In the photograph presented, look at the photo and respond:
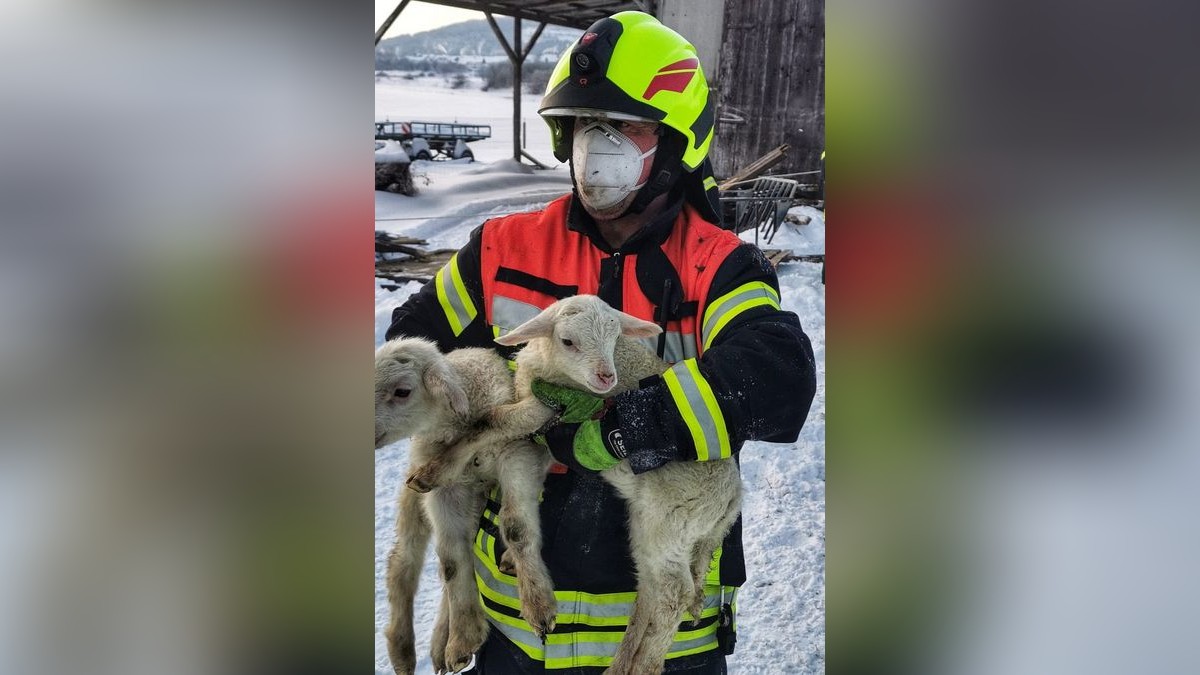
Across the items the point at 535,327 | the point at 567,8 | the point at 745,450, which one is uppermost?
the point at 567,8

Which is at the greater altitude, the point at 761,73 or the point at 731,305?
the point at 761,73

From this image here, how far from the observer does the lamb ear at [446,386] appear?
5.20ft

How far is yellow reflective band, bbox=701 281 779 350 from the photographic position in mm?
1558

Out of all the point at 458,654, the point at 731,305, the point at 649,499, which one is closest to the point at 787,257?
the point at 731,305

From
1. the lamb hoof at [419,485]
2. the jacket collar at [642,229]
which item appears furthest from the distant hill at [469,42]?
the lamb hoof at [419,485]

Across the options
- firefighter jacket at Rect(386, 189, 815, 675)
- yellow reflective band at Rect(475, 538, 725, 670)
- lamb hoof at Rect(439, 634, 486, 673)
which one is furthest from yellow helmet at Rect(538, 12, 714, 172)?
lamb hoof at Rect(439, 634, 486, 673)

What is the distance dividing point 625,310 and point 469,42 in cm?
81

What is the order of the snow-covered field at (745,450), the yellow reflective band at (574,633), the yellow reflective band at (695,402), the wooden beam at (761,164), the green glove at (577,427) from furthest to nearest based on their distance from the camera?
the wooden beam at (761,164), the snow-covered field at (745,450), the yellow reflective band at (574,633), the green glove at (577,427), the yellow reflective band at (695,402)

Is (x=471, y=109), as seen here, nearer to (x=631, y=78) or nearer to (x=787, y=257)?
(x=631, y=78)

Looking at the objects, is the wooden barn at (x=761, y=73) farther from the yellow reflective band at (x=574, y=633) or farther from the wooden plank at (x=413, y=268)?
the yellow reflective band at (x=574, y=633)

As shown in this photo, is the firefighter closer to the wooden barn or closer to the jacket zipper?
the jacket zipper

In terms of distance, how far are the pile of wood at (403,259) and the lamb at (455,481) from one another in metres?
0.18

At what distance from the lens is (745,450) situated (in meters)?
2.01
